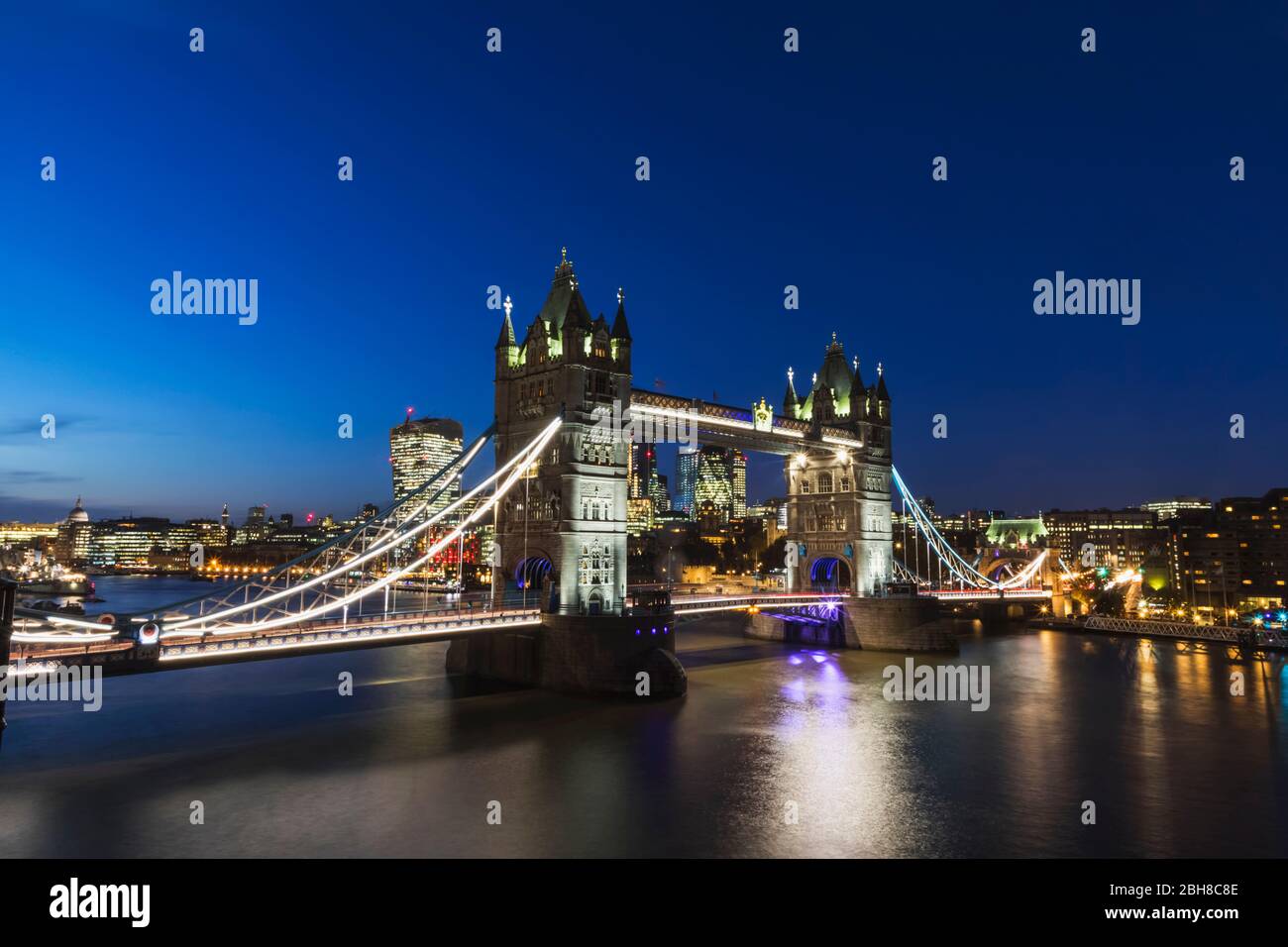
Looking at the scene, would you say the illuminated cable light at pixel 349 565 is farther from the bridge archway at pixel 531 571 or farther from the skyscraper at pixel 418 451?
the skyscraper at pixel 418 451

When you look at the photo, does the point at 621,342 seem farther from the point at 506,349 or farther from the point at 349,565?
the point at 349,565

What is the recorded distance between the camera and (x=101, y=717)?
112 ft

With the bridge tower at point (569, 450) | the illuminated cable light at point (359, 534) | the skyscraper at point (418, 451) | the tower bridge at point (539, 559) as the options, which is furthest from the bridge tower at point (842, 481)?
the skyscraper at point (418, 451)

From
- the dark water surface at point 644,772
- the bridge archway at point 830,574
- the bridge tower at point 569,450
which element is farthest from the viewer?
the bridge archway at point 830,574

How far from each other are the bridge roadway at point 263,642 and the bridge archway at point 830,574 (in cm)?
2867

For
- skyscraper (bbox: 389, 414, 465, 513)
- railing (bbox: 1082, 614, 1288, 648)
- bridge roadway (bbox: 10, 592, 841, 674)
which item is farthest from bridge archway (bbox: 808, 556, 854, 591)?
skyscraper (bbox: 389, 414, 465, 513)

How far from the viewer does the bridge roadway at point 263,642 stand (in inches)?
938

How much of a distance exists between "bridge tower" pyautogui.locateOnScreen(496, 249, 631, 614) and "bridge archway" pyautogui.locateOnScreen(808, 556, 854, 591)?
25.9 meters

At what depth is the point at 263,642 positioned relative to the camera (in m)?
27.5

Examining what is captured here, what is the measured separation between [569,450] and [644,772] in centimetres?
1658

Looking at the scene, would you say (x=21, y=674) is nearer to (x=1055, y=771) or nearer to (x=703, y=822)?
(x=703, y=822)

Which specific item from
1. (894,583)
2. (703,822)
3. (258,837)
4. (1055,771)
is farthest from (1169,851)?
(894,583)

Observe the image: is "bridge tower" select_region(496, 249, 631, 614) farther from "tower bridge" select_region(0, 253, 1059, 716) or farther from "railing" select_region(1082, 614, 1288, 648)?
"railing" select_region(1082, 614, 1288, 648)
